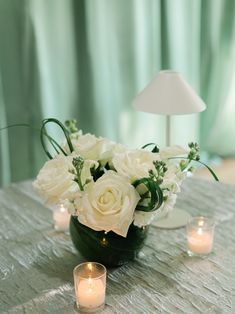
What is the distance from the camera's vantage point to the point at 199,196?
157cm

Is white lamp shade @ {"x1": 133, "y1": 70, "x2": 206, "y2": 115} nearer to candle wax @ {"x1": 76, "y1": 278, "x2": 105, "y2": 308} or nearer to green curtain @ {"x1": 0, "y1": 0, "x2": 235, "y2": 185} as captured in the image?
candle wax @ {"x1": 76, "y1": 278, "x2": 105, "y2": 308}

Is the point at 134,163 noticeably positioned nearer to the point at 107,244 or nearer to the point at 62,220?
the point at 107,244

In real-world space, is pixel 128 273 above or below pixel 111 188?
below

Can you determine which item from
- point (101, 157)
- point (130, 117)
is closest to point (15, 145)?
point (130, 117)

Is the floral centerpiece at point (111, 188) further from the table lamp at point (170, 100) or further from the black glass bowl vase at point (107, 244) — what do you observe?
the table lamp at point (170, 100)

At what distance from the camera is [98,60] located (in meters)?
2.53

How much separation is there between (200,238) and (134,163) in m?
0.33

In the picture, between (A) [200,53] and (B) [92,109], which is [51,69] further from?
(A) [200,53]

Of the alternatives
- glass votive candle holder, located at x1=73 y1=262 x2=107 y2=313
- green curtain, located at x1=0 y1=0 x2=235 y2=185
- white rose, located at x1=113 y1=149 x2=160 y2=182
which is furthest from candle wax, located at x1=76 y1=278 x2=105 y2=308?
green curtain, located at x1=0 y1=0 x2=235 y2=185

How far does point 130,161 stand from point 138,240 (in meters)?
0.22

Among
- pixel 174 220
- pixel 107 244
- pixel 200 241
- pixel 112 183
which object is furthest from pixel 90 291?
pixel 174 220

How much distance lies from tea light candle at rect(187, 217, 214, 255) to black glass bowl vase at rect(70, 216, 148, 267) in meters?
0.15

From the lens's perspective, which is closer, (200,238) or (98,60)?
(200,238)

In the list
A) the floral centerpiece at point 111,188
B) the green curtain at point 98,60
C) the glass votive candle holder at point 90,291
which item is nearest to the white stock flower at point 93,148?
the floral centerpiece at point 111,188
